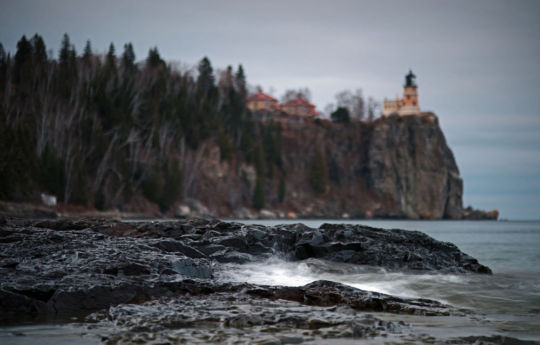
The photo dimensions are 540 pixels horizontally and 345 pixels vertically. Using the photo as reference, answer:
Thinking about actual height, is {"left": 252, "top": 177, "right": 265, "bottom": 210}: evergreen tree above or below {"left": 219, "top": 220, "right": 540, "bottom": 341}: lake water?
above

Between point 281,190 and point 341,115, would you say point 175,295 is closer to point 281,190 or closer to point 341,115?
point 281,190

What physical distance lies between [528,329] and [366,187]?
119 meters

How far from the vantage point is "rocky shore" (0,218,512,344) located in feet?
24.0

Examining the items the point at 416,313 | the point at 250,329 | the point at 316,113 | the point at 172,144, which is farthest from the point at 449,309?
the point at 316,113

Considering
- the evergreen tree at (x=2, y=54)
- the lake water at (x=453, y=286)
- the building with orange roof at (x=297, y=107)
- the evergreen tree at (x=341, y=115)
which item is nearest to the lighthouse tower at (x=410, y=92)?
the evergreen tree at (x=341, y=115)

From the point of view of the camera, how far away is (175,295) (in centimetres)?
943

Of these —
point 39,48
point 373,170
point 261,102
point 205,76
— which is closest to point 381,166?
point 373,170

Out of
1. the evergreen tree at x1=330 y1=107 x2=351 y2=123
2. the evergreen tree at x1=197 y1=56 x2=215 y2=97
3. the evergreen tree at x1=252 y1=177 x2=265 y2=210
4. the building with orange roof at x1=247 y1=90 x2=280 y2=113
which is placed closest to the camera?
the evergreen tree at x1=252 y1=177 x2=265 y2=210

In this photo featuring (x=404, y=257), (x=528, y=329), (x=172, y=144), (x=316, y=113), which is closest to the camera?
(x=528, y=329)

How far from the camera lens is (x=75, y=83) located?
7356 centimetres

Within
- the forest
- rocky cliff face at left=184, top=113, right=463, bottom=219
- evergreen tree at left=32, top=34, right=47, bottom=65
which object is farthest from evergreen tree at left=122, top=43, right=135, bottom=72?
rocky cliff face at left=184, top=113, right=463, bottom=219

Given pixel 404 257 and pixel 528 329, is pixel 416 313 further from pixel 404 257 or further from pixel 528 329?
pixel 404 257

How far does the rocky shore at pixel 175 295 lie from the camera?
24.0ft

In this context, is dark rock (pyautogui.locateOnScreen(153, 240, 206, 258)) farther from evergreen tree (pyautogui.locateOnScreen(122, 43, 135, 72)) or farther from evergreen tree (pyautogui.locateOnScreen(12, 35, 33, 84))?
evergreen tree (pyautogui.locateOnScreen(122, 43, 135, 72))
